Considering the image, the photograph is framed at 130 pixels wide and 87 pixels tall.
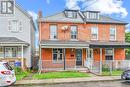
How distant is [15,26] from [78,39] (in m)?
7.46

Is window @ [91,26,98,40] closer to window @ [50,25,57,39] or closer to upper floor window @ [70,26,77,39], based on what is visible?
upper floor window @ [70,26,77,39]

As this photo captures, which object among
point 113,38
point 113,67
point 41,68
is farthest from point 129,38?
point 41,68

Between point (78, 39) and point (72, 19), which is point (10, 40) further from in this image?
point (78, 39)

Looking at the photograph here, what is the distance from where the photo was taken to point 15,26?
104 ft

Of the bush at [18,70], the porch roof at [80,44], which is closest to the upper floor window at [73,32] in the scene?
the porch roof at [80,44]

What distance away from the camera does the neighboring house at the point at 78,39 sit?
31.3 m

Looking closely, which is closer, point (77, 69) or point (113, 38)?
point (77, 69)

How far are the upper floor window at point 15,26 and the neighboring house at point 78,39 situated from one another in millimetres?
2239

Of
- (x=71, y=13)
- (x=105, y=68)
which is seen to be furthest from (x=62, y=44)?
(x=71, y=13)

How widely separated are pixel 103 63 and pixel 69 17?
7.64 meters

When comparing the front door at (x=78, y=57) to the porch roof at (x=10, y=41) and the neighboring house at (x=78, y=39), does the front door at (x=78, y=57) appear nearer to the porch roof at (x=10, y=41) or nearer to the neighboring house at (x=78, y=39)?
the neighboring house at (x=78, y=39)

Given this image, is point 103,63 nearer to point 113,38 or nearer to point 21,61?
point 113,38

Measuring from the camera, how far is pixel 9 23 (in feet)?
104

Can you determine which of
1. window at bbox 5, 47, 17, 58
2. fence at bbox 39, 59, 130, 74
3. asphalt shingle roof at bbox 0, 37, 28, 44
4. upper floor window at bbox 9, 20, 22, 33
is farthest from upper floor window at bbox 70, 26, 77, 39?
window at bbox 5, 47, 17, 58
